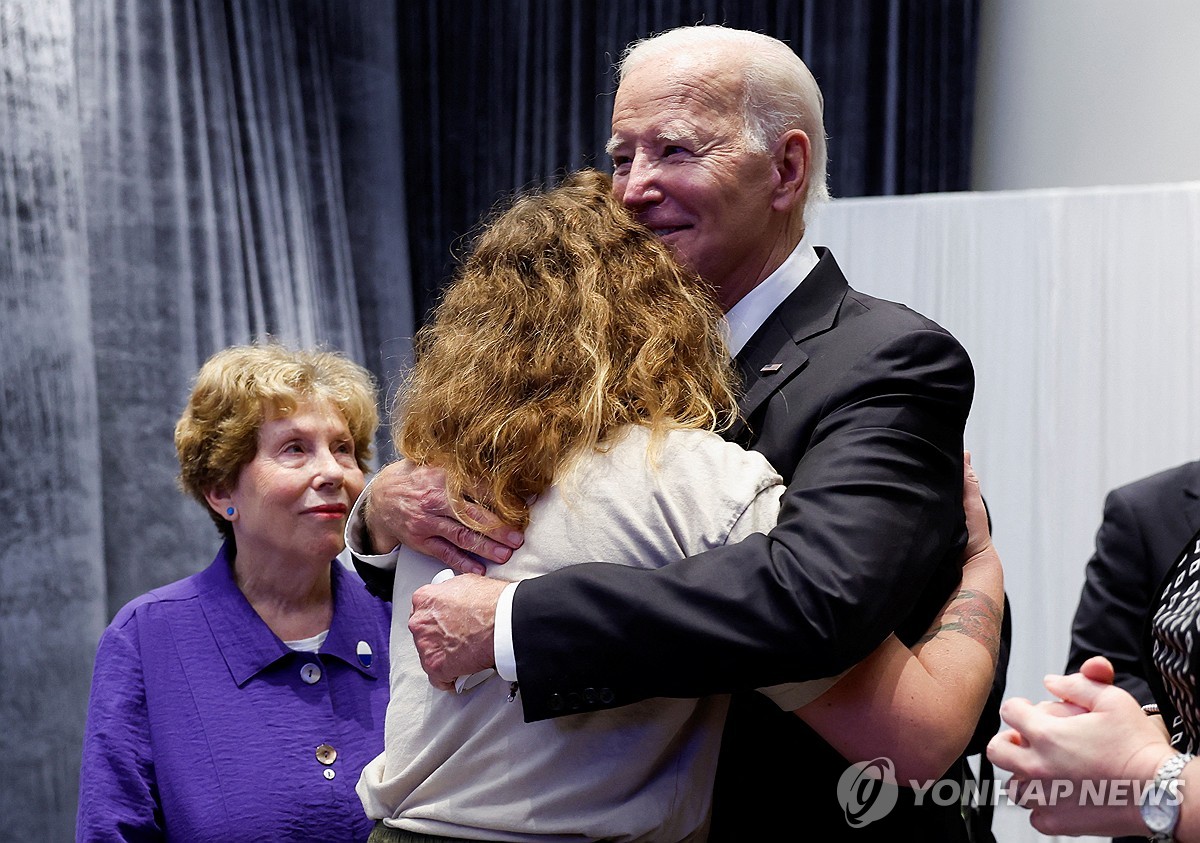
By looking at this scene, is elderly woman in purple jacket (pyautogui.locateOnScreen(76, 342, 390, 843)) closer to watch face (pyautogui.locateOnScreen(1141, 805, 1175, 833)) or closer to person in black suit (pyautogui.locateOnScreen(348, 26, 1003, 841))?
person in black suit (pyautogui.locateOnScreen(348, 26, 1003, 841))

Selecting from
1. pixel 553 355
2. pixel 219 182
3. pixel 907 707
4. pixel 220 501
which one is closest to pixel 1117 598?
pixel 907 707

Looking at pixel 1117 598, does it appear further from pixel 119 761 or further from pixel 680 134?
pixel 119 761

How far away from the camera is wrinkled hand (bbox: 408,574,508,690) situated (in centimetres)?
141

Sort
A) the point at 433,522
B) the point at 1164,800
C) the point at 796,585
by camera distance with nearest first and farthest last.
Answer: the point at 1164,800 < the point at 796,585 < the point at 433,522

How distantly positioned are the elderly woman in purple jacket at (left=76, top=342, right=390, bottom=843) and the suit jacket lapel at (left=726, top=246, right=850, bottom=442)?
125 cm

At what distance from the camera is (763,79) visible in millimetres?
1888

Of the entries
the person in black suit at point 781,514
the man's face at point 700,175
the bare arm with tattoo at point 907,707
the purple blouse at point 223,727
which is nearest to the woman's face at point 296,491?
the purple blouse at point 223,727

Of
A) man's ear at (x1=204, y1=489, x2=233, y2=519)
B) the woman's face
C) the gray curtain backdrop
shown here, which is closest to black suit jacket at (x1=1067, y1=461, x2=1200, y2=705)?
the woman's face

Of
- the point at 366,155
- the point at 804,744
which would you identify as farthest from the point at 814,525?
the point at 366,155

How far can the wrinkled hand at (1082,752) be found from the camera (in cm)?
127

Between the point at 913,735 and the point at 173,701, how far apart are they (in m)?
1.61

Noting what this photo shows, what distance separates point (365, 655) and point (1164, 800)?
1762 millimetres

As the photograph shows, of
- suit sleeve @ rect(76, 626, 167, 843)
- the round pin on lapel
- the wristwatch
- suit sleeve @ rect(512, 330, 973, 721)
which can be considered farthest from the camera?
the round pin on lapel

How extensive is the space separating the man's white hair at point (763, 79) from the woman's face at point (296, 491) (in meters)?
1.26
